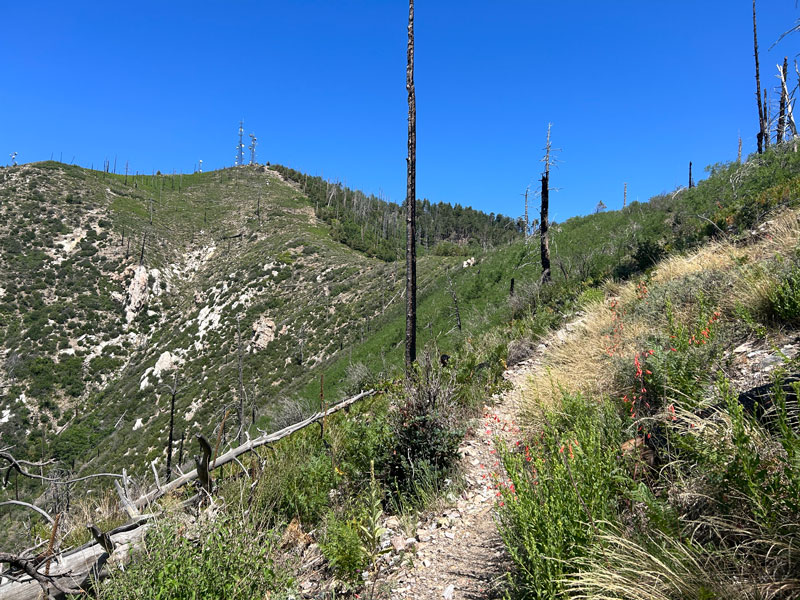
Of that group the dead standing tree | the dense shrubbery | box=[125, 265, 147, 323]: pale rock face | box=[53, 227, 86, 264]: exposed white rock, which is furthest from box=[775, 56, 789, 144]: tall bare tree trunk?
box=[53, 227, 86, 264]: exposed white rock

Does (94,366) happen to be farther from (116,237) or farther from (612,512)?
(612,512)

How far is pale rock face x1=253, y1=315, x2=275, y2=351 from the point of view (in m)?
43.6

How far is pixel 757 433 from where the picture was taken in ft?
7.33

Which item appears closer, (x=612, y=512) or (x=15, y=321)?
(x=612, y=512)

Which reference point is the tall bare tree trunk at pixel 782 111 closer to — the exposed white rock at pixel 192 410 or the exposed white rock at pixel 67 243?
the exposed white rock at pixel 192 410

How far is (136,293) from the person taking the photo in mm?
57000

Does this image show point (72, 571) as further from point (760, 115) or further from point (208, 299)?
point (208, 299)

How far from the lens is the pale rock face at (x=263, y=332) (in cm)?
4356

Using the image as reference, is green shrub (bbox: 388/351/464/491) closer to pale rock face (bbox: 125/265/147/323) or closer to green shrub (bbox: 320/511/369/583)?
green shrub (bbox: 320/511/369/583)

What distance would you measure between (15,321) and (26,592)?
61.5m

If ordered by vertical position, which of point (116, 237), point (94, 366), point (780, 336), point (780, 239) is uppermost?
point (116, 237)

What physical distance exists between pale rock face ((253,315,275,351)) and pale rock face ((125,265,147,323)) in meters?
21.8

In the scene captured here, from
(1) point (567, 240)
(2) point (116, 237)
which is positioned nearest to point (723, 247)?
(1) point (567, 240)

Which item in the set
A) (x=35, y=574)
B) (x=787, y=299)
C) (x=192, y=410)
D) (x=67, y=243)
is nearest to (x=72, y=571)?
(x=35, y=574)
